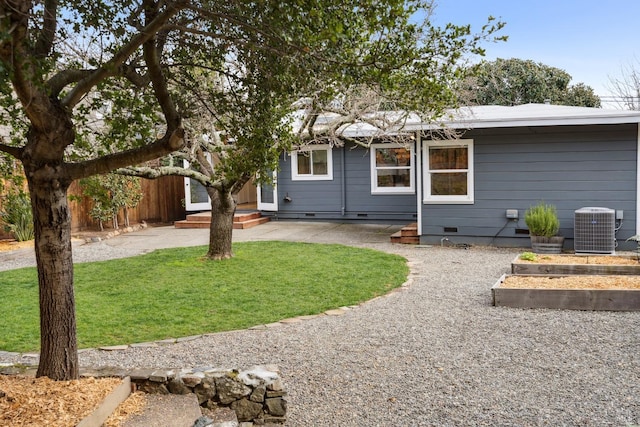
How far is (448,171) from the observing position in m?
11.9

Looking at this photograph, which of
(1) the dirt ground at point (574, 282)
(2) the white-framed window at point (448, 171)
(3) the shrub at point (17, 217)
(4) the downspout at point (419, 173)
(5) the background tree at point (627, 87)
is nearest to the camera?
(1) the dirt ground at point (574, 282)

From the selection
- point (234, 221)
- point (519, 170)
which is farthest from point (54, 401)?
point (234, 221)

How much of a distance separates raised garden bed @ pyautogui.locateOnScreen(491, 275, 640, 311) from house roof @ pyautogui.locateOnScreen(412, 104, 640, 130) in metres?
3.95

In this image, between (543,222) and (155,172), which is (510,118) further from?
(155,172)

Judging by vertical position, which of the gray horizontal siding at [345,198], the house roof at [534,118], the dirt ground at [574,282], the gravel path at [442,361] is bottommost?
the gravel path at [442,361]

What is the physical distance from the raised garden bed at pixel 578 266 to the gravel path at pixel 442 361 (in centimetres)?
123

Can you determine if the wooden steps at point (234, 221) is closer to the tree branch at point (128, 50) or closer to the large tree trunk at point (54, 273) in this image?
the large tree trunk at point (54, 273)

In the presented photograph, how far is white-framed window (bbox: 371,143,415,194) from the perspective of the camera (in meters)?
15.3

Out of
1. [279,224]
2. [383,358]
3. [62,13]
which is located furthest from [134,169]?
[279,224]

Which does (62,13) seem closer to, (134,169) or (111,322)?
(111,322)

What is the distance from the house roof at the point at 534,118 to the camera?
10273 millimetres

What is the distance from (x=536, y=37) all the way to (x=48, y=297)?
83.3 ft

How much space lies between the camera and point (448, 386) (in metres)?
4.41

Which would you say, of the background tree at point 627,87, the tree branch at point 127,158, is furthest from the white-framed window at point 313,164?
the background tree at point 627,87
